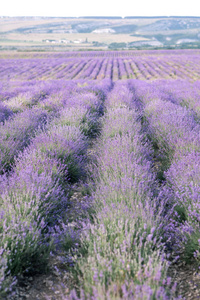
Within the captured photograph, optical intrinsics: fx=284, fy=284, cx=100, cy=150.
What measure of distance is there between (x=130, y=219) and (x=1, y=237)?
926 mm

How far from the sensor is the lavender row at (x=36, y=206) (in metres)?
1.94

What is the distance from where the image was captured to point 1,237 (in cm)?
199

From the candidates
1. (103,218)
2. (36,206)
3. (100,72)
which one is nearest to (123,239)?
(103,218)

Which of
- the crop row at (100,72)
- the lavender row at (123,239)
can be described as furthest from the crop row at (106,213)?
the crop row at (100,72)

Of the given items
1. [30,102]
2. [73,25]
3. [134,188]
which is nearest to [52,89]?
[30,102]

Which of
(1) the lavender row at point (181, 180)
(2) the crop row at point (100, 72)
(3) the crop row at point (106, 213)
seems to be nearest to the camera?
(3) the crop row at point (106, 213)

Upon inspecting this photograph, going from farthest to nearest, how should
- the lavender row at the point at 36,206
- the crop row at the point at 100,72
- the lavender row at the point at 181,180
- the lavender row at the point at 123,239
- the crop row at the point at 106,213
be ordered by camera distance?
the crop row at the point at 100,72 → the lavender row at the point at 181,180 → the lavender row at the point at 36,206 → the crop row at the point at 106,213 → the lavender row at the point at 123,239

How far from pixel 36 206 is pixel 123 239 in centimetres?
72

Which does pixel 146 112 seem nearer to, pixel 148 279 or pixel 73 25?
pixel 148 279

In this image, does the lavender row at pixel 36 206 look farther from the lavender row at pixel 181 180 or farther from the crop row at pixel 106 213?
the lavender row at pixel 181 180

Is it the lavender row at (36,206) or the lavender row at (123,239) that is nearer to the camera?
the lavender row at (123,239)

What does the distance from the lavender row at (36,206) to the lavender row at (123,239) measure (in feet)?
1.12

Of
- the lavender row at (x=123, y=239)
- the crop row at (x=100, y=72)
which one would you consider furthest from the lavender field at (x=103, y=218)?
the crop row at (x=100, y=72)

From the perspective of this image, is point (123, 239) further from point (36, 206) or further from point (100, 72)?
point (100, 72)
